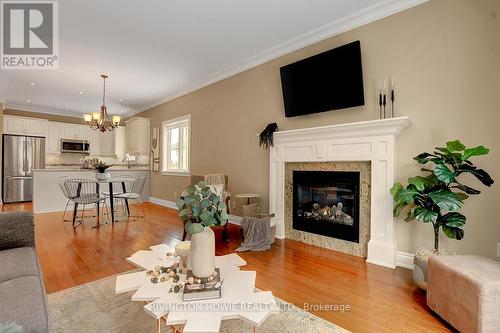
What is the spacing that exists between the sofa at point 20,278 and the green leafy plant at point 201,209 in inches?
26.9

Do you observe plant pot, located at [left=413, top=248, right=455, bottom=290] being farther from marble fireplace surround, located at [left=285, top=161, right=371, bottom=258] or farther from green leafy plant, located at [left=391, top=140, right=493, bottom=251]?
marble fireplace surround, located at [left=285, top=161, right=371, bottom=258]

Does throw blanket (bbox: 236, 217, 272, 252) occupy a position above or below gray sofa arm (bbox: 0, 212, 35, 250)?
below

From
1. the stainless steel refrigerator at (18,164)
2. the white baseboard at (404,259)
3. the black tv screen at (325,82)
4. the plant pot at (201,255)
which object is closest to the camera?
the plant pot at (201,255)

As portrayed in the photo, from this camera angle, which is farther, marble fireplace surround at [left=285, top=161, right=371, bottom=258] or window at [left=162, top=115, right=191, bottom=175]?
window at [left=162, top=115, right=191, bottom=175]

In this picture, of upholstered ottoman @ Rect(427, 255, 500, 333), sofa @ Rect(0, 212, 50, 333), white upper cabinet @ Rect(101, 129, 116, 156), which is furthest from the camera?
white upper cabinet @ Rect(101, 129, 116, 156)

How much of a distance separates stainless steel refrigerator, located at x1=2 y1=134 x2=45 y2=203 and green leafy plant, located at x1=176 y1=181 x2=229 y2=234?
774cm

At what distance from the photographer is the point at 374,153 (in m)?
2.72

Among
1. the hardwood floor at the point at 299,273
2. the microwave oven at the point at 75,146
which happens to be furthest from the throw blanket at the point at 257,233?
the microwave oven at the point at 75,146

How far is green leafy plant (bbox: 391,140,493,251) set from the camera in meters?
1.96

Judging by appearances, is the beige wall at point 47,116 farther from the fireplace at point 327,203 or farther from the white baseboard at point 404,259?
the white baseboard at point 404,259

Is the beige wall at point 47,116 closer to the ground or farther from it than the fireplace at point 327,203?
farther from it

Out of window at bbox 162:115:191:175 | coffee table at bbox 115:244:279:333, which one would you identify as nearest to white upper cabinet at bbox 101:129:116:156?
window at bbox 162:115:191:175

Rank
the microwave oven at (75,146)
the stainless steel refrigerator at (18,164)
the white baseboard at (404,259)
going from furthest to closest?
1. the microwave oven at (75,146)
2. the stainless steel refrigerator at (18,164)
3. the white baseboard at (404,259)

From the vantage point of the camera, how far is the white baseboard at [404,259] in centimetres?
253
